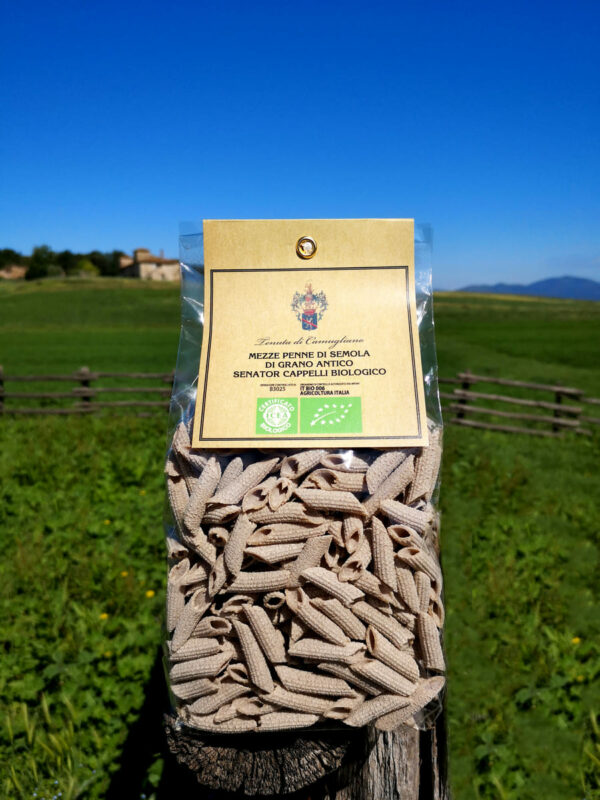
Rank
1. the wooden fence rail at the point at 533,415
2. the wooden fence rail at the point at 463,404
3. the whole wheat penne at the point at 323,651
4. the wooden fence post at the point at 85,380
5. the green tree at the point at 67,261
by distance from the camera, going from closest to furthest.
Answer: the whole wheat penne at the point at 323,651 → the wooden fence rail at the point at 533,415 → the wooden fence rail at the point at 463,404 → the wooden fence post at the point at 85,380 → the green tree at the point at 67,261

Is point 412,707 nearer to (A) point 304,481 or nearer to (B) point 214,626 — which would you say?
(B) point 214,626

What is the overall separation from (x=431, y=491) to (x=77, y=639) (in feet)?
13.2

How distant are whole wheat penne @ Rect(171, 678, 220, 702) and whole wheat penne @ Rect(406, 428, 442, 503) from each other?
896mm

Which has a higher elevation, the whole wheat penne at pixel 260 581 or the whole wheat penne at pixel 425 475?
the whole wheat penne at pixel 425 475

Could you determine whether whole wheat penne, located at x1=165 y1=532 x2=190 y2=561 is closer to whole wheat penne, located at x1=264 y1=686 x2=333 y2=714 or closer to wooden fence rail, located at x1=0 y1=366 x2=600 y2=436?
whole wheat penne, located at x1=264 y1=686 x2=333 y2=714

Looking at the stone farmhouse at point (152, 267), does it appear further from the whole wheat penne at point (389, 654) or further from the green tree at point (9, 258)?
the whole wheat penne at point (389, 654)

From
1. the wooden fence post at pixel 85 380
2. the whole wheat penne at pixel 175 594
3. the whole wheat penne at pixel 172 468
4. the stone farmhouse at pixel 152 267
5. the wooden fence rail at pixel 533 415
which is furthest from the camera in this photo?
the stone farmhouse at pixel 152 267

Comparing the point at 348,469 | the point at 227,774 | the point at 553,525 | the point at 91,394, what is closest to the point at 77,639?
the point at 227,774

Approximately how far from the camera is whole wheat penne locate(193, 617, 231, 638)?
188 cm

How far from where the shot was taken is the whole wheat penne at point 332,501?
Answer: 1856 mm

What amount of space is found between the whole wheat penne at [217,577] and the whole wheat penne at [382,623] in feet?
1.44

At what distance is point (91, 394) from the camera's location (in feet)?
50.1

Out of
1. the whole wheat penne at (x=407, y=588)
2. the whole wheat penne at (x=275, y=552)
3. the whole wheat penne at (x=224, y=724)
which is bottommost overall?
the whole wheat penne at (x=224, y=724)

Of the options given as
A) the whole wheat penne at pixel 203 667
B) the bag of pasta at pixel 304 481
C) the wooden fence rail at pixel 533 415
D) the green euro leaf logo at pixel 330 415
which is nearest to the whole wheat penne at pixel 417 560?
the bag of pasta at pixel 304 481
